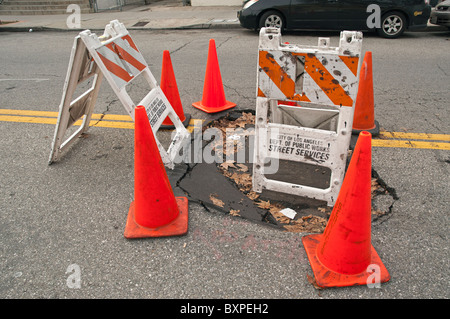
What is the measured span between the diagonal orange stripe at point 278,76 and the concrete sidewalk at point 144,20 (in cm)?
973

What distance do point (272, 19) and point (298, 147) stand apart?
8177 mm

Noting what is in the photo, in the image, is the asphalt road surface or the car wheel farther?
the car wheel

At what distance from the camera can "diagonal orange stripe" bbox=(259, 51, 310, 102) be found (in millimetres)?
2820

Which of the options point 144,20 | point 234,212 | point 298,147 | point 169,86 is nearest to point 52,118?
point 169,86

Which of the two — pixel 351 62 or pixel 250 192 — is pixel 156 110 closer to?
pixel 250 192

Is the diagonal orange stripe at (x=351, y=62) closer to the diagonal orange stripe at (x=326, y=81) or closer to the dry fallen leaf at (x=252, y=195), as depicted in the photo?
the diagonal orange stripe at (x=326, y=81)

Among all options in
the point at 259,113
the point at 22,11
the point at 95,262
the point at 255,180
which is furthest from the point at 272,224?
the point at 22,11

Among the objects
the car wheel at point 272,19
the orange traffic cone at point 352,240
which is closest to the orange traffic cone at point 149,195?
the orange traffic cone at point 352,240

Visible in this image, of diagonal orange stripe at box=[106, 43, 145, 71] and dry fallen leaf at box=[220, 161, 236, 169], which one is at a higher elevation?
diagonal orange stripe at box=[106, 43, 145, 71]

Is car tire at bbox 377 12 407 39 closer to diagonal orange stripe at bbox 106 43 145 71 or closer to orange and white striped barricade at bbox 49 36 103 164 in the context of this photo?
diagonal orange stripe at bbox 106 43 145 71

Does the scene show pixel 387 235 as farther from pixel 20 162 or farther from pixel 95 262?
pixel 20 162

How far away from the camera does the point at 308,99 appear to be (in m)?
2.85

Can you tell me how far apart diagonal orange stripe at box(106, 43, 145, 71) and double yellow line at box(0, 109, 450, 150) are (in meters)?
1.05

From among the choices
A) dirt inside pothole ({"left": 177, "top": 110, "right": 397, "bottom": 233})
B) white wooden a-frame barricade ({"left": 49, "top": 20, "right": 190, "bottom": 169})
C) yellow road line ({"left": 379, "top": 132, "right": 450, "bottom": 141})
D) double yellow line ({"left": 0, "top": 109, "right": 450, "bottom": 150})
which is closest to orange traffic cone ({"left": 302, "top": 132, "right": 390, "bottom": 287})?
dirt inside pothole ({"left": 177, "top": 110, "right": 397, "bottom": 233})
